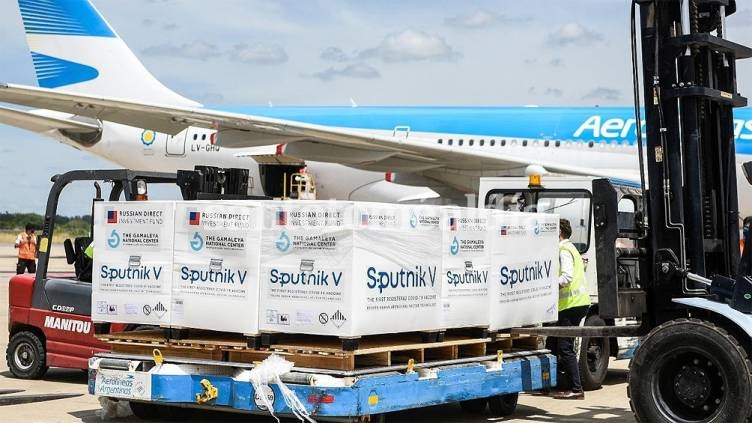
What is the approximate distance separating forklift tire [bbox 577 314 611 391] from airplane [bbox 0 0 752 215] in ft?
24.5

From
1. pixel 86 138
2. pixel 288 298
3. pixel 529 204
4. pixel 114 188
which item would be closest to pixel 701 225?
pixel 288 298

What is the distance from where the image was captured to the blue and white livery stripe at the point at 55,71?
86.2 ft

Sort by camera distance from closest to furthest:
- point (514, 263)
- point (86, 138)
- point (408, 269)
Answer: point (408, 269), point (514, 263), point (86, 138)

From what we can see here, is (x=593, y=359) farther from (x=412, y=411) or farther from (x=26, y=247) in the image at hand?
(x=26, y=247)

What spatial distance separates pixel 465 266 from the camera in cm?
835

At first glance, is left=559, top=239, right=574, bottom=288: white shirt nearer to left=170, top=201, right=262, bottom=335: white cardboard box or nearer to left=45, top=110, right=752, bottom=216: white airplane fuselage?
left=170, top=201, right=262, bottom=335: white cardboard box

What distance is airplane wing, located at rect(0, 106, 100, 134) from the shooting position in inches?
846

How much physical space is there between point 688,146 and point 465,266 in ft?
5.87

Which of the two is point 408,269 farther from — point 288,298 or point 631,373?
point 631,373

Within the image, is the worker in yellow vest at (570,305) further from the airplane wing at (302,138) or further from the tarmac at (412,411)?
the airplane wing at (302,138)

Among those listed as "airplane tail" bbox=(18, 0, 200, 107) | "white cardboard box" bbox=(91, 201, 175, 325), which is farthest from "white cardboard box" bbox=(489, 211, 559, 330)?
"airplane tail" bbox=(18, 0, 200, 107)

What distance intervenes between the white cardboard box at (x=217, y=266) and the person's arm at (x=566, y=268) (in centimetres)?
327

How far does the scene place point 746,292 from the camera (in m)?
7.49

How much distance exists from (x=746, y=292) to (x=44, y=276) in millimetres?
6619
